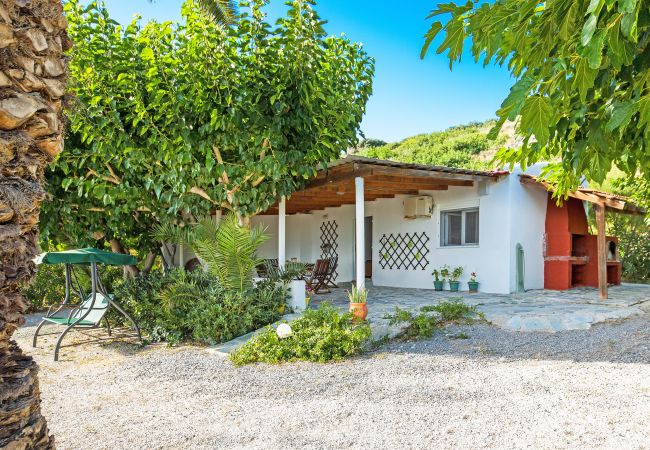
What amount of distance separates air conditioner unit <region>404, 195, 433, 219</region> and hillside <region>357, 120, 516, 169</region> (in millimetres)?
17298

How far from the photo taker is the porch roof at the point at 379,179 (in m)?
7.38

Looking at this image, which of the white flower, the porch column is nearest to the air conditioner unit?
the porch column

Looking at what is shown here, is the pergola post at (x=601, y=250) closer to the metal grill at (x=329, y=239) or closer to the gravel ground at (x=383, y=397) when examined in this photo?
the gravel ground at (x=383, y=397)

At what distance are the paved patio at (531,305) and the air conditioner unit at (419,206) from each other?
65.4 inches

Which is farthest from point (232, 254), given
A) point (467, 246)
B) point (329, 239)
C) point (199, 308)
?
point (329, 239)

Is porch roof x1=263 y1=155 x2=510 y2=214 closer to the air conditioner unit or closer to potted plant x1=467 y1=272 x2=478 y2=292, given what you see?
the air conditioner unit

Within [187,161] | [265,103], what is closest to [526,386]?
[265,103]

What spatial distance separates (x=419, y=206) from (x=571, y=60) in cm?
928

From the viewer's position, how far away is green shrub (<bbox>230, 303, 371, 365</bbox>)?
5.32m

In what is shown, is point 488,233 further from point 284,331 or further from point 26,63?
point 26,63

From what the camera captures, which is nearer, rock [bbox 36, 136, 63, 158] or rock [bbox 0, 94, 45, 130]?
rock [bbox 0, 94, 45, 130]

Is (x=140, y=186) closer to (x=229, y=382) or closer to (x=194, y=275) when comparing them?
(x=194, y=275)

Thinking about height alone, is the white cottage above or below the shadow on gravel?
above

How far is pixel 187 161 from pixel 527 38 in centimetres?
583
